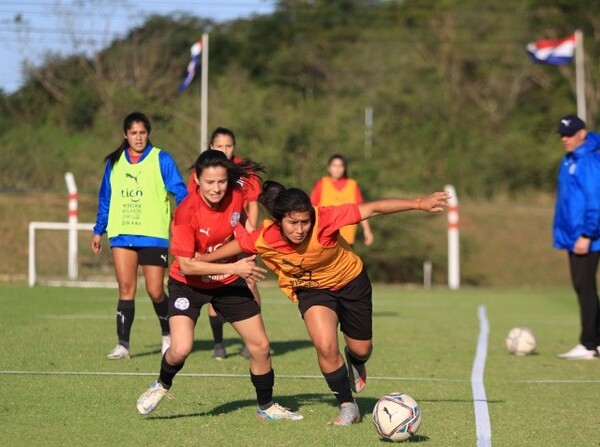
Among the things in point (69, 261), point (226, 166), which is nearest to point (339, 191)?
point (226, 166)

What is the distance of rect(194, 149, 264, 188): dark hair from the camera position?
7176 millimetres

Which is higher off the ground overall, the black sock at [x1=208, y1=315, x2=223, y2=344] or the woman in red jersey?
the woman in red jersey

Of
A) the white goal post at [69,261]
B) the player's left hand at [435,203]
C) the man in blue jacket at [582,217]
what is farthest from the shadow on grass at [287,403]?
the white goal post at [69,261]

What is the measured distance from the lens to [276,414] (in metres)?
7.39

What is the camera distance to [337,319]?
7586 mm

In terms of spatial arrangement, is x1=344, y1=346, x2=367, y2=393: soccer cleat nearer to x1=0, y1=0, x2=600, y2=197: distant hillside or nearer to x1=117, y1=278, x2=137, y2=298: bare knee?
x1=117, y1=278, x2=137, y2=298: bare knee

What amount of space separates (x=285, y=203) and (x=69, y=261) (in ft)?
51.2

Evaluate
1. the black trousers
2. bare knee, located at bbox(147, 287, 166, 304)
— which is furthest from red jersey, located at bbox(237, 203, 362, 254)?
the black trousers

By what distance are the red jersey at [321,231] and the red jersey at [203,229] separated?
0.56 ft

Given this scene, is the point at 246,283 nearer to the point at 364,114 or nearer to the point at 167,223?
the point at 167,223

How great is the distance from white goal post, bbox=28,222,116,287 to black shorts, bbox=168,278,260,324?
45.6 feet

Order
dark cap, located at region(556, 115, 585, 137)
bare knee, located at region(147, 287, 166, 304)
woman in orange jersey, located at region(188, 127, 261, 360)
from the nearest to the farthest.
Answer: woman in orange jersey, located at region(188, 127, 261, 360), bare knee, located at region(147, 287, 166, 304), dark cap, located at region(556, 115, 585, 137)

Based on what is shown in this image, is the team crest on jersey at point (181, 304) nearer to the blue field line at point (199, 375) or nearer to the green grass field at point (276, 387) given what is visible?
the green grass field at point (276, 387)

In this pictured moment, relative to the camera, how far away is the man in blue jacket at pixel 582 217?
449 inches
